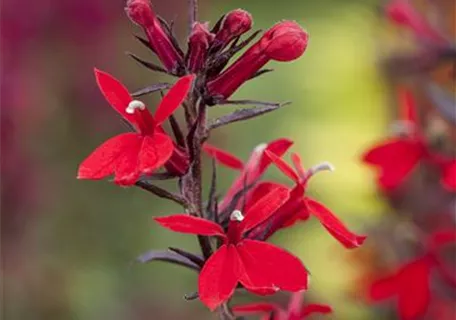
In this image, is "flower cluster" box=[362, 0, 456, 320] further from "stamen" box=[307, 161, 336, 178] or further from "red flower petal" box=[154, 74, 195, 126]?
"red flower petal" box=[154, 74, 195, 126]

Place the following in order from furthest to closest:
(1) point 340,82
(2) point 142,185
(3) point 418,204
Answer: (1) point 340,82 < (3) point 418,204 < (2) point 142,185

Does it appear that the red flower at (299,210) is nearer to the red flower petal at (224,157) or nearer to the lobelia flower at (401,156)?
the red flower petal at (224,157)

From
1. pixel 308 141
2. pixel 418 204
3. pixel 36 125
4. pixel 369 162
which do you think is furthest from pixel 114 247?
pixel 308 141

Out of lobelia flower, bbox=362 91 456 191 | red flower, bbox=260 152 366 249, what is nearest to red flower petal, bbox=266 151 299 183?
red flower, bbox=260 152 366 249

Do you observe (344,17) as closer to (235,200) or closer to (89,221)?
(89,221)

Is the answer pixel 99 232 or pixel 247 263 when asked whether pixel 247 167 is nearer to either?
pixel 247 263

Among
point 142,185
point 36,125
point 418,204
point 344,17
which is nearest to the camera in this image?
point 142,185

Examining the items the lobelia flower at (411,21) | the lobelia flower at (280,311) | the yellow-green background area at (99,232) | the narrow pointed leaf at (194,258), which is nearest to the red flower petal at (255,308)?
the lobelia flower at (280,311)
